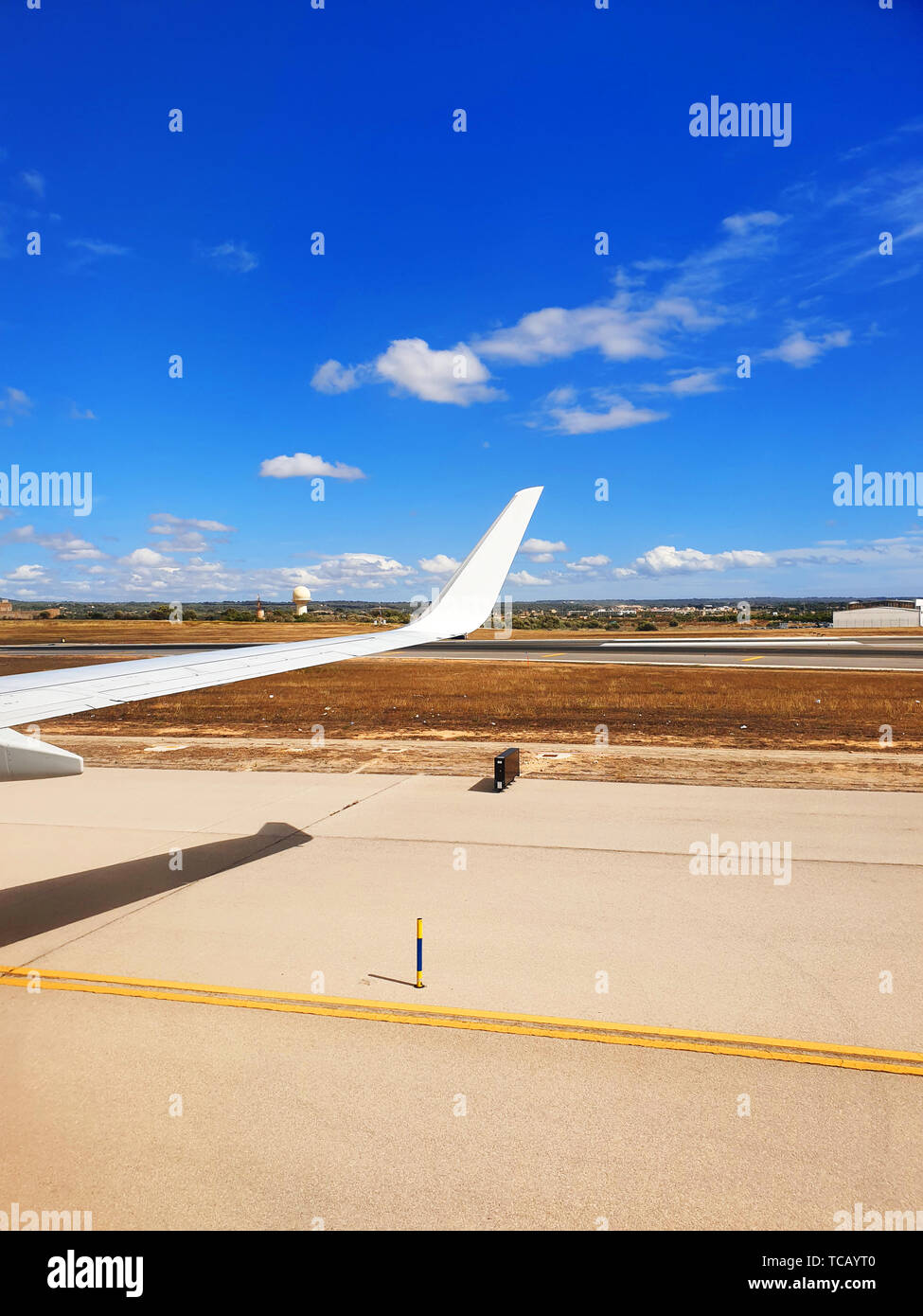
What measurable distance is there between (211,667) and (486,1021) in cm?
475

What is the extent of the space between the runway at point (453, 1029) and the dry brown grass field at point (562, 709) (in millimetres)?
11346

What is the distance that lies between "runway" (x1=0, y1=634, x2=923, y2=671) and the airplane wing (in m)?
38.8

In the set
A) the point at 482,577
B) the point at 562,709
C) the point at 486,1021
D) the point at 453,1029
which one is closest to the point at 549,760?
the point at 562,709

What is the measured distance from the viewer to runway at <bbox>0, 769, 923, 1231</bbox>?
17.2ft

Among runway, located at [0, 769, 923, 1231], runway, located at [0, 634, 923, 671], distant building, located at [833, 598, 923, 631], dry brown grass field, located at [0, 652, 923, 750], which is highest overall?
distant building, located at [833, 598, 923, 631]

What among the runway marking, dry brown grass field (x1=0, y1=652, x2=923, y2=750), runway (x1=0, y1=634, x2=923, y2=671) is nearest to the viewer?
the runway marking

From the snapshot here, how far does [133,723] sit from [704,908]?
2402 centimetres

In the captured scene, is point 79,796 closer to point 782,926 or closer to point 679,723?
point 782,926

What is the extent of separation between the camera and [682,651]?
60.4m

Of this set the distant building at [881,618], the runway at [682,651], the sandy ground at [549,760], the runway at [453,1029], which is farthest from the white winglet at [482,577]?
the distant building at [881,618]

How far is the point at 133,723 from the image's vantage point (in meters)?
28.4

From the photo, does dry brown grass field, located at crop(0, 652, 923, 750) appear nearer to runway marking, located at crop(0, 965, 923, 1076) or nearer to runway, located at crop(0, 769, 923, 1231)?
runway, located at crop(0, 769, 923, 1231)

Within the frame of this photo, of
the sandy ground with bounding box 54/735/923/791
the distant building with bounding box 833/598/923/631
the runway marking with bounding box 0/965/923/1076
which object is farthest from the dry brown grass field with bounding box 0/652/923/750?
the distant building with bounding box 833/598/923/631
